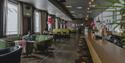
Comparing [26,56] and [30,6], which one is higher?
Answer: [30,6]

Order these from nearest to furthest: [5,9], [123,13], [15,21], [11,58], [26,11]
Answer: [123,13]
[11,58]
[5,9]
[15,21]
[26,11]

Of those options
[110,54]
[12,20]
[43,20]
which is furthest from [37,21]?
[110,54]

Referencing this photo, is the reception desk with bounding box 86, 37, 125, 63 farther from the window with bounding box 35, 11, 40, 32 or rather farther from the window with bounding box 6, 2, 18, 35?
the window with bounding box 35, 11, 40, 32

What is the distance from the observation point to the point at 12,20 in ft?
38.6

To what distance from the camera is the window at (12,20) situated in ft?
35.9

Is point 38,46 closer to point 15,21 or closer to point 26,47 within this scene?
point 26,47

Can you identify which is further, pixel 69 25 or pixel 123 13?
pixel 69 25

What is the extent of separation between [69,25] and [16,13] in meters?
34.1

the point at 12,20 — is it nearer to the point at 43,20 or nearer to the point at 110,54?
the point at 43,20

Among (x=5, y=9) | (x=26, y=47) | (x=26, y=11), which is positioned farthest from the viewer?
(x=26, y=11)

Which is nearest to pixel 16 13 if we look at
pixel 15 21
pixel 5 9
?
pixel 15 21

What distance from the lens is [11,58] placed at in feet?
12.6

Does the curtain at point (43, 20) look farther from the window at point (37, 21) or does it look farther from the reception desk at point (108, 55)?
the reception desk at point (108, 55)

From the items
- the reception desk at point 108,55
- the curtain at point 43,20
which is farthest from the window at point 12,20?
the reception desk at point 108,55
